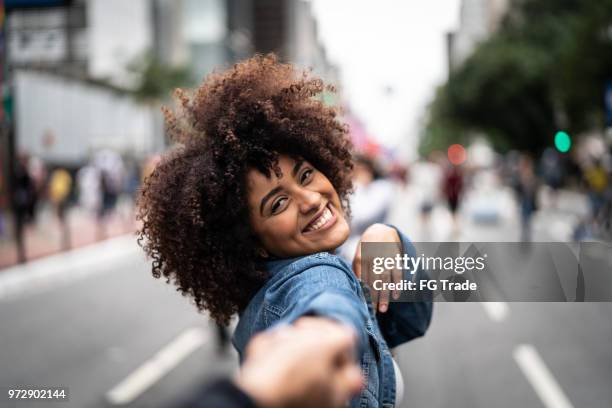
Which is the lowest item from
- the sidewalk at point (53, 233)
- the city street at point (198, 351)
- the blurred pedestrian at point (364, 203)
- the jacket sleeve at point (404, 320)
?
the sidewalk at point (53, 233)

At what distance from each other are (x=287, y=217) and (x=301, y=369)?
2.12 feet

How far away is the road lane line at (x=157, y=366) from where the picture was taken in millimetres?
4926

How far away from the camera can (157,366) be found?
5691mm

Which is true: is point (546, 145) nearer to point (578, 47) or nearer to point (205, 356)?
point (578, 47)

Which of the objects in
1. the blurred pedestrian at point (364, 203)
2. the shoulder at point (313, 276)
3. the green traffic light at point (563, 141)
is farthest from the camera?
the green traffic light at point (563, 141)

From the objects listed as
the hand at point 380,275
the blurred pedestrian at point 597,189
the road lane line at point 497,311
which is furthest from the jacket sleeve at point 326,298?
the blurred pedestrian at point 597,189

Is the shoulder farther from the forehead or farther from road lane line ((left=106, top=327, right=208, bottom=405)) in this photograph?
road lane line ((left=106, top=327, right=208, bottom=405))

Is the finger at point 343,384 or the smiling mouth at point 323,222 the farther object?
the smiling mouth at point 323,222

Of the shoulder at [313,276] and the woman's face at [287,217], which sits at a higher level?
the woman's face at [287,217]

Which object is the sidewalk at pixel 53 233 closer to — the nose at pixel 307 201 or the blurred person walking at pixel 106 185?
the blurred person walking at pixel 106 185

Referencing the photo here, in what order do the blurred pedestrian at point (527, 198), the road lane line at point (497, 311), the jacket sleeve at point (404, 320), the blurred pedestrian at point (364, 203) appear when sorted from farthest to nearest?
the blurred pedestrian at point (527, 198) < the road lane line at point (497, 311) < the blurred pedestrian at point (364, 203) < the jacket sleeve at point (404, 320)

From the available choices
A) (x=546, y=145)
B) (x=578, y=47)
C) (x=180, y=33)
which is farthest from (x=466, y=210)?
(x=180, y=33)

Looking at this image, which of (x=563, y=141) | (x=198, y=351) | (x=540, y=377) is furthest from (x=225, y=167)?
(x=563, y=141)

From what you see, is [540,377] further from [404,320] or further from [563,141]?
[563,141]
